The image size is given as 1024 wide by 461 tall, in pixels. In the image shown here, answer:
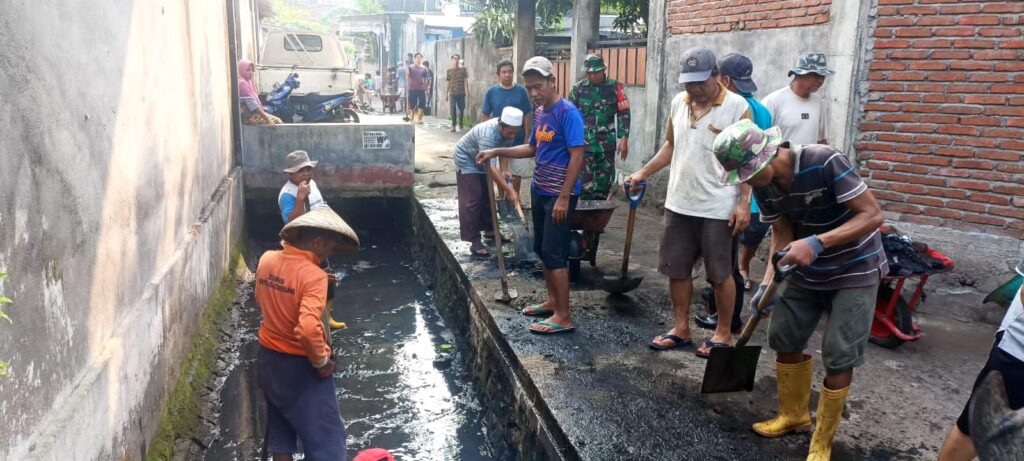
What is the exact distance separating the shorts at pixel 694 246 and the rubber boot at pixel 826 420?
3.93 ft

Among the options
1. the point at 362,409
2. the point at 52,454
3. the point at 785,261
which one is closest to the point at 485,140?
the point at 362,409

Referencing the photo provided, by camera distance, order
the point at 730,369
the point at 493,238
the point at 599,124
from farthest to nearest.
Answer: the point at 493,238 < the point at 599,124 < the point at 730,369

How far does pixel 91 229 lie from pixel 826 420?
Result: 129 inches

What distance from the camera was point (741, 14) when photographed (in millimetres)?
7246

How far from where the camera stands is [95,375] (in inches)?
123

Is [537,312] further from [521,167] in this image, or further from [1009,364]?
[521,167]

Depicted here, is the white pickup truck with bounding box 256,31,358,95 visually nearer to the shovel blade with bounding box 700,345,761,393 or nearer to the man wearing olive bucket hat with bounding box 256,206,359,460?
the man wearing olive bucket hat with bounding box 256,206,359,460

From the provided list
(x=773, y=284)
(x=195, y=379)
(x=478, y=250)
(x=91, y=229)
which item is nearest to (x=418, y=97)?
(x=478, y=250)

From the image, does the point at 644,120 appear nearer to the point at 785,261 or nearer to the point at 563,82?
the point at 563,82

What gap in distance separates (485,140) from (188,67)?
8.62 feet

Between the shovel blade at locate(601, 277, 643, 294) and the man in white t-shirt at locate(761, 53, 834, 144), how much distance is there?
1469 mm

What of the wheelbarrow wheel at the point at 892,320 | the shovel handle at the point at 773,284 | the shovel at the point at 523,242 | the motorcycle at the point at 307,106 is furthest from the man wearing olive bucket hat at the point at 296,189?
the motorcycle at the point at 307,106

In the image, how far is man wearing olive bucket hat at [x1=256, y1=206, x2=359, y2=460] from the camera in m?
3.23

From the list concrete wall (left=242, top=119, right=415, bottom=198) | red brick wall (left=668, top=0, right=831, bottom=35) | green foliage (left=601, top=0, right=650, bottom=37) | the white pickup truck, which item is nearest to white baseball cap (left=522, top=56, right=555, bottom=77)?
red brick wall (left=668, top=0, right=831, bottom=35)
